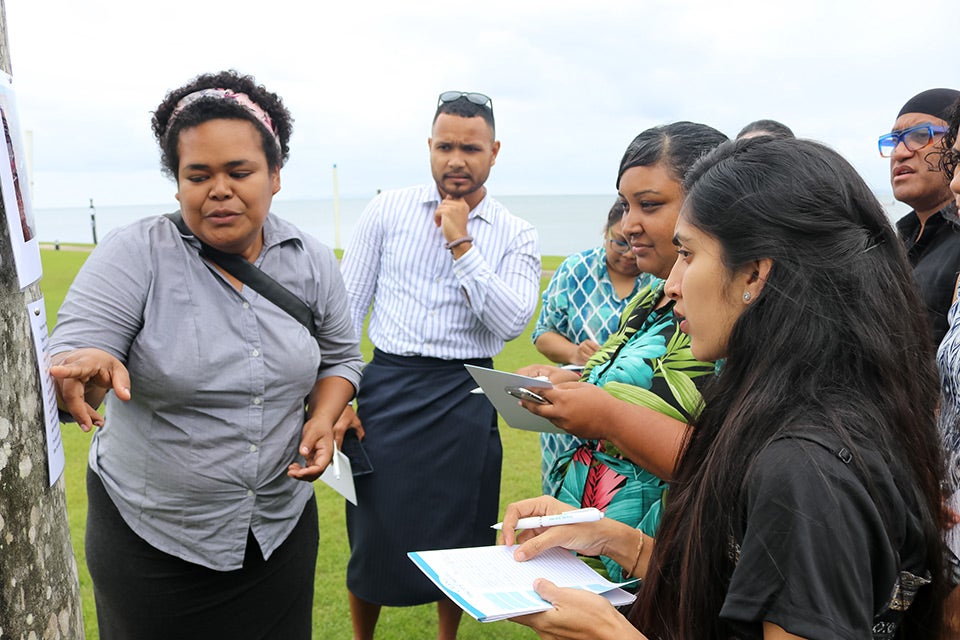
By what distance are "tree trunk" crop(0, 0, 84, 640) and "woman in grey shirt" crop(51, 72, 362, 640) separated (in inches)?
37.1

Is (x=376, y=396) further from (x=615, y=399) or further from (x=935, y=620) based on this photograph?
(x=935, y=620)

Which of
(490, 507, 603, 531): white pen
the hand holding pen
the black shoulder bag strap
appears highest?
the black shoulder bag strap

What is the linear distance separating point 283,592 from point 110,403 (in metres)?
0.88

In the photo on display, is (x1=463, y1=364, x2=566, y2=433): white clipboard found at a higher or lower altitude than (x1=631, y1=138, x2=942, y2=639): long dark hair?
lower

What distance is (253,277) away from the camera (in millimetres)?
2639

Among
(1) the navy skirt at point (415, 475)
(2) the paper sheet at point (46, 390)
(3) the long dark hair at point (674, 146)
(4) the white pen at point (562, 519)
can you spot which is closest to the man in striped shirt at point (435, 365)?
(1) the navy skirt at point (415, 475)

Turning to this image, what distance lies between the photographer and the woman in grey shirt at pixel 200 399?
2418mm

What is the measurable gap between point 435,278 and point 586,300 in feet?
2.67

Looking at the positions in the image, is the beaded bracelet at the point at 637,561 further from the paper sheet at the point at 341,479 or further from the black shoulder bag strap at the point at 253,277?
the black shoulder bag strap at the point at 253,277

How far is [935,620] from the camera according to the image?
1.58 metres

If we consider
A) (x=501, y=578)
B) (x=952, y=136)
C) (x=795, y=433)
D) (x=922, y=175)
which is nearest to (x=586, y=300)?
(x=922, y=175)

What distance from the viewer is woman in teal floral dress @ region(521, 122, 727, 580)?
210 cm

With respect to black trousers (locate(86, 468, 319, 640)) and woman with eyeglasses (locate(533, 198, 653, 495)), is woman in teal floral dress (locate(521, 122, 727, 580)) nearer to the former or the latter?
black trousers (locate(86, 468, 319, 640))

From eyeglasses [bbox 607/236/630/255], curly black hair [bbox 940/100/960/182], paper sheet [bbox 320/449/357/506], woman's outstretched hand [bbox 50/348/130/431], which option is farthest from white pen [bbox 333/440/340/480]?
curly black hair [bbox 940/100/960/182]
